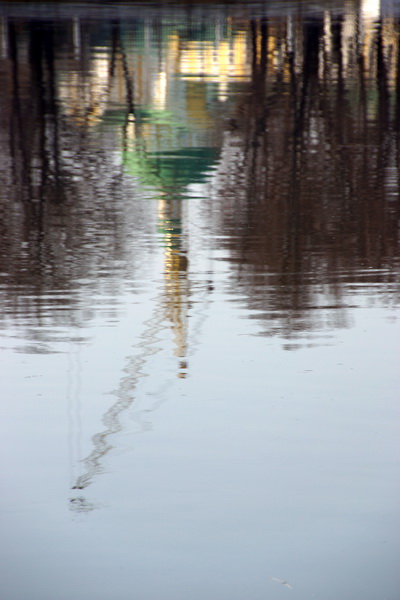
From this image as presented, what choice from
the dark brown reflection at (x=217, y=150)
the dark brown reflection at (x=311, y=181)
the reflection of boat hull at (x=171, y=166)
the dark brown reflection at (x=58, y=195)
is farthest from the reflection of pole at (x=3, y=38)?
the reflection of boat hull at (x=171, y=166)

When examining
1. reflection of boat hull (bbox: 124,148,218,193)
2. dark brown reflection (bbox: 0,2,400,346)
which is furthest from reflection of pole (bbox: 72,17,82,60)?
reflection of boat hull (bbox: 124,148,218,193)

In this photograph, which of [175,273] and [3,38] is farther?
[3,38]

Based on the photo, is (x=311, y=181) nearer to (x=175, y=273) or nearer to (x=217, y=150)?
(x=217, y=150)

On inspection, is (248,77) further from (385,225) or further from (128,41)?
(385,225)

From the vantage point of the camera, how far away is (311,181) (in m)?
11.3

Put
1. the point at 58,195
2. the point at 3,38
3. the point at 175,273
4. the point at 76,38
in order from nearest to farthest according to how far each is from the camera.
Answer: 1. the point at 175,273
2. the point at 58,195
3. the point at 76,38
4. the point at 3,38

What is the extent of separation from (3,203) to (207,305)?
11.4ft

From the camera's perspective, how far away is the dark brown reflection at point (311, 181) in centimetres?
825

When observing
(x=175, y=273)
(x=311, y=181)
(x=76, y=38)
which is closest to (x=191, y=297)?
(x=175, y=273)

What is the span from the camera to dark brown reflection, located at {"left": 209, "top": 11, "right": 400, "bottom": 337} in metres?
8.25

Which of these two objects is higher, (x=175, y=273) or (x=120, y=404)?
(x=175, y=273)

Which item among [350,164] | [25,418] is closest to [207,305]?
[25,418]

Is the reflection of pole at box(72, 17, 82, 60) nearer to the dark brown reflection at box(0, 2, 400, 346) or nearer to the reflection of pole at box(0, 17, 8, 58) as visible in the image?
the dark brown reflection at box(0, 2, 400, 346)

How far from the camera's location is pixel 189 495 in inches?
200
